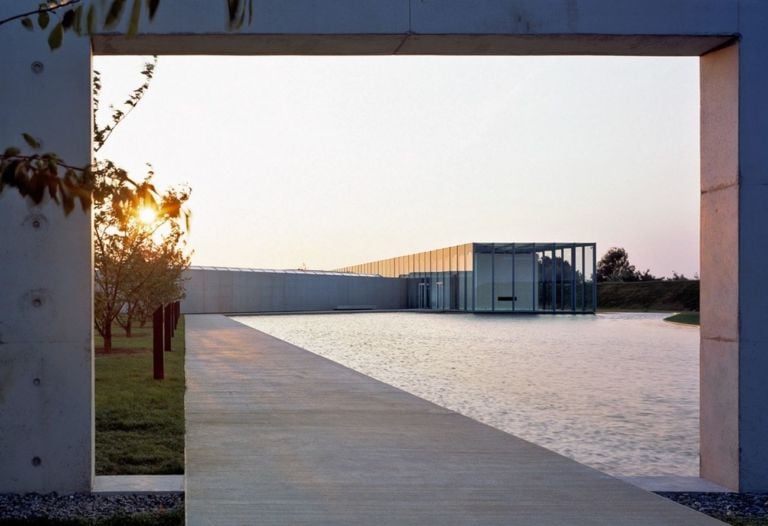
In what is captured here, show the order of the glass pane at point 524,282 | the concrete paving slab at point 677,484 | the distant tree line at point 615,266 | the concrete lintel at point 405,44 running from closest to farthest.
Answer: the concrete lintel at point 405,44
the concrete paving slab at point 677,484
the glass pane at point 524,282
the distant tree line at point 615,266

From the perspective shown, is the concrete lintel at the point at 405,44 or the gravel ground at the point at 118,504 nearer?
the gravel ground at the point at 118,504

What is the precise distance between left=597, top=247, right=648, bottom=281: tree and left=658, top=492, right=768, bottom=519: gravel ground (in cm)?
10537

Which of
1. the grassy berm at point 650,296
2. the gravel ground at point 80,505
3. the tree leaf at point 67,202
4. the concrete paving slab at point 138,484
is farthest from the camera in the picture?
the grassy berm at point 650,296

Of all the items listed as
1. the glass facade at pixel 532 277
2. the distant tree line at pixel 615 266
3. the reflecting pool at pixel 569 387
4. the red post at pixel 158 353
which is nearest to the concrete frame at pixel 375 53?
the reflecting pool at pixel 569 387

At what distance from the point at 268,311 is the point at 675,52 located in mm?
56107

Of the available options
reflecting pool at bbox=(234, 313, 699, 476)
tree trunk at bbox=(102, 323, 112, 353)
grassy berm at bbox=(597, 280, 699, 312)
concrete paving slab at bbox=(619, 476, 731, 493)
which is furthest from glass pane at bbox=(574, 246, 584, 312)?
concrete paving slab at bbox=(619, 476, 731, 493)

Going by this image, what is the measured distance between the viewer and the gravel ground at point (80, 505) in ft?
17.7

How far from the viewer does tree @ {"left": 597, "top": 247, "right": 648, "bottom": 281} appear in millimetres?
110000

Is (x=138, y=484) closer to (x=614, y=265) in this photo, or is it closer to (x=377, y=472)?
(x=377, y=472)

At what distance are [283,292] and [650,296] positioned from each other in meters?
33.3

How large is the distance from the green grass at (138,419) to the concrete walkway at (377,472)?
314mm

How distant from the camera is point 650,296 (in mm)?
75125

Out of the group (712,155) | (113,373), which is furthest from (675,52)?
(113,373)

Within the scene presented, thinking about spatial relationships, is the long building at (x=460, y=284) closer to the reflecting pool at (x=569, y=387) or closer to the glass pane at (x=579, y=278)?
the glass pane at (x=579, y=278)
